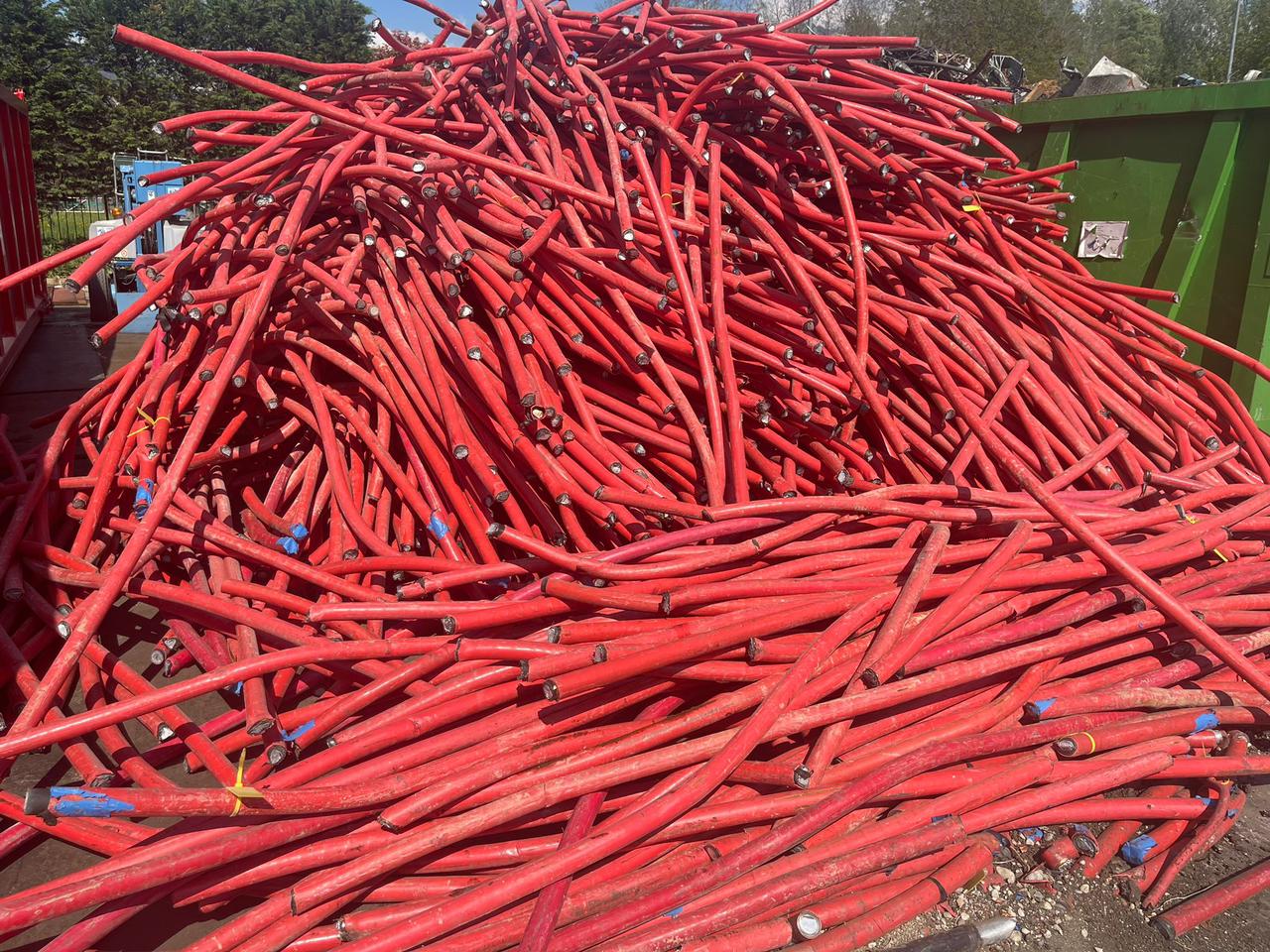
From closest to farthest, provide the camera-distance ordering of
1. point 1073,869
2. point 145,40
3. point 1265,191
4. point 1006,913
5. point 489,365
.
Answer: point 1006,913
point 1073,869
point 145,40
point 489,365
point 1265,191

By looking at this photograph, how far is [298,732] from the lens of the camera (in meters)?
1.68

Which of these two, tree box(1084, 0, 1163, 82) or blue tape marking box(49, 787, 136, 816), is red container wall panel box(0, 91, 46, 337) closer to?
blue tape marking box(49, 787, 136, 816)

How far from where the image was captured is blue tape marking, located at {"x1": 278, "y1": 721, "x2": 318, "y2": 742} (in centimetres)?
166

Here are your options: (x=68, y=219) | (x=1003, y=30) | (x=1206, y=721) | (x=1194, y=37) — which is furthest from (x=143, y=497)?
(x=1194, y=37)

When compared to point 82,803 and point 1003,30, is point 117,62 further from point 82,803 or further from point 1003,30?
point 82,803

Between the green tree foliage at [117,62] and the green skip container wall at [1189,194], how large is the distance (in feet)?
81.0

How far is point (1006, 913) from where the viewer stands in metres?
1.64

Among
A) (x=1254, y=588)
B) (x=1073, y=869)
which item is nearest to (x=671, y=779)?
(x=1073, y=869)

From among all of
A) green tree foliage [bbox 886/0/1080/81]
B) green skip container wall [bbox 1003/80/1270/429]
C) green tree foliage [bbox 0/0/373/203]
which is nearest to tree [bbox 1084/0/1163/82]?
green tree foliage [bbox 886/0/1080/81]

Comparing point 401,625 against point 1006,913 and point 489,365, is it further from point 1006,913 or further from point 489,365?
point 1006,913

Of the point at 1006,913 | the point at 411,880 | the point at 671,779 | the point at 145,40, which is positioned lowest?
the point at 1006,913

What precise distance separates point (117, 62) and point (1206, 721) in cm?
3605

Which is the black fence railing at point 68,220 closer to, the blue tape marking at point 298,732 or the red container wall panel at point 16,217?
the red container wall panel at point 16,217

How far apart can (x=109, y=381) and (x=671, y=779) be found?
7.90ft
